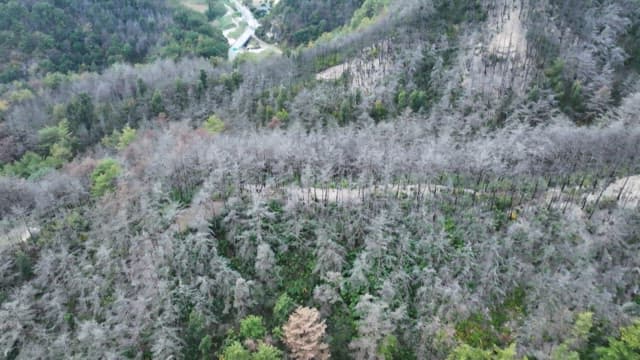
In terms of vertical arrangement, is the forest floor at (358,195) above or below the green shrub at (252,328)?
above

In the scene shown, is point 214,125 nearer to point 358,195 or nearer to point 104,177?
point 104,177

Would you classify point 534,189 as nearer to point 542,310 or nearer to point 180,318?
point 542,310

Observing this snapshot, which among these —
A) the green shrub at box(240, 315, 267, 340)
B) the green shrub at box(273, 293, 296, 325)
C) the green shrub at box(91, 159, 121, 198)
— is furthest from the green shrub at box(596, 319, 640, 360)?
the green shrub at box(91, 159, 121, 198)

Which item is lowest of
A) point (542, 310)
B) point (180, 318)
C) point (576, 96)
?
point (180, 318)

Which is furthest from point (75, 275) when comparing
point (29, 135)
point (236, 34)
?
point (236, 34)

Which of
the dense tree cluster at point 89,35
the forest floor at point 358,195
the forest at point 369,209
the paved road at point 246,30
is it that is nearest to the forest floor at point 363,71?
the forest at point 369,209

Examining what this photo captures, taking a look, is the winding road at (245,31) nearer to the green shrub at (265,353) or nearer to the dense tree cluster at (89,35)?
the dense tree cluster at (89,35)

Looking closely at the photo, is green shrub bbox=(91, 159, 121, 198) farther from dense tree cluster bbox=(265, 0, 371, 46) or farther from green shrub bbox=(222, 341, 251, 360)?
dense tree cluster bbox=(265, 0, 371, 46)
